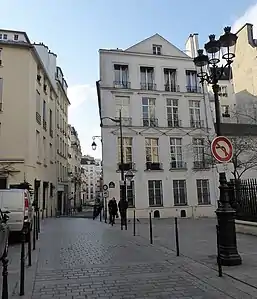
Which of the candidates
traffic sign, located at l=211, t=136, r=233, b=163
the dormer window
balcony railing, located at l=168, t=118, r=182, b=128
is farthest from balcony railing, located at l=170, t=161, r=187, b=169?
traffic sign, located at l=211, t=136, r=233, b=163

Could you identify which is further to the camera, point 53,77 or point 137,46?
point 53,77

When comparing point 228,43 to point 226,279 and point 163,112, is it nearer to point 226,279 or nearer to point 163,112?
point 226,279

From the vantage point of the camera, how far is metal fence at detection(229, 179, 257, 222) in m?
14.3

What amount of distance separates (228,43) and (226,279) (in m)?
5.59

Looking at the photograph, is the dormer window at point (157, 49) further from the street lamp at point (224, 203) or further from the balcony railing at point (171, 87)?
the street lamp at point (224, 203)

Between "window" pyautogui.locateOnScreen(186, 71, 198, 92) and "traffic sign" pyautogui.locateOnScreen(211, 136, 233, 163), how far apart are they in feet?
93.1

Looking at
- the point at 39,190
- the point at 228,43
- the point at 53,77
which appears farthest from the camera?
the point at 53,77

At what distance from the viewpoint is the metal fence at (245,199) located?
14328 mm

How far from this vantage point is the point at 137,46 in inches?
1384

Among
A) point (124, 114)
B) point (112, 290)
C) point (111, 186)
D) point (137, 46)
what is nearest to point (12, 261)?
point (112, 290)

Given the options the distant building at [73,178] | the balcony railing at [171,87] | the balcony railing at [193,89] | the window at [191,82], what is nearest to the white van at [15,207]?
the balcony railing at [171,87]

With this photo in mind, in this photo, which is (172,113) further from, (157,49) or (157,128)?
(157,49)

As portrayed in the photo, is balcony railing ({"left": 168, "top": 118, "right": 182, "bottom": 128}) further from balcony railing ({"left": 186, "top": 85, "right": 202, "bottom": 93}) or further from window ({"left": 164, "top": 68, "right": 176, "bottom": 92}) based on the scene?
balcony railing ({"left": 186, "top": 85, "right": 202, "bottom": 93})

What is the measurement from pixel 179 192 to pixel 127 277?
2675cm
